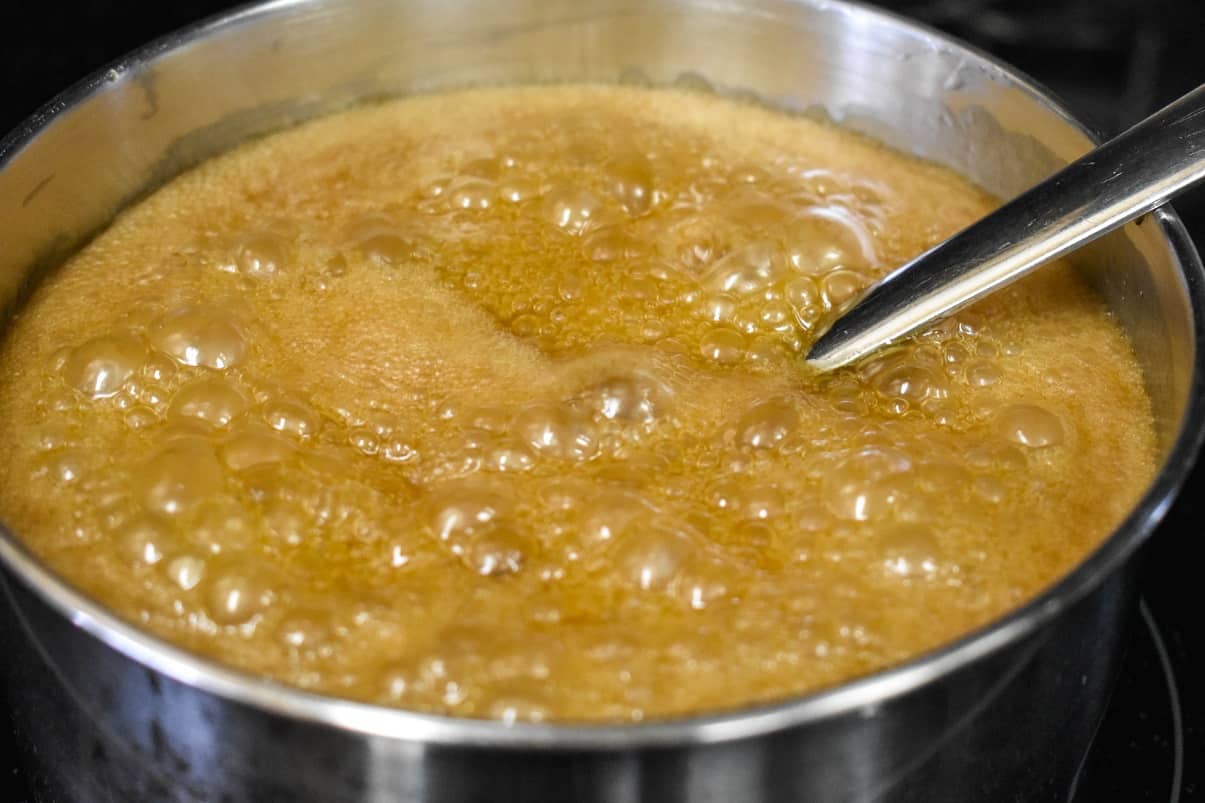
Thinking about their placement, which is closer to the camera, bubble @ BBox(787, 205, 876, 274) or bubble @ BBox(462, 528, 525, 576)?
bubble @ BBox(462, 528, 525, 576)

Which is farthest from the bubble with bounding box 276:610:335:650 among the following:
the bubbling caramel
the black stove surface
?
the black stove surface

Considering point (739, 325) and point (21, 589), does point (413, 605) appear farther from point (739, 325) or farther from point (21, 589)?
point (739, 325)

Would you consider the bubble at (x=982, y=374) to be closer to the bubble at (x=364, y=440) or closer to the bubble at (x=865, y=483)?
the bubble at (x=865, y=483)

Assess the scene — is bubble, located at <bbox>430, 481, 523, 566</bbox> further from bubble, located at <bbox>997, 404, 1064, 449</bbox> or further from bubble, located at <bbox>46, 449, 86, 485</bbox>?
bubble, located at <bbox>997, 404, 1064, 449</bbox>

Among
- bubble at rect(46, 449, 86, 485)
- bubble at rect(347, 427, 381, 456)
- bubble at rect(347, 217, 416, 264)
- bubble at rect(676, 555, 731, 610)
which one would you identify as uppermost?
bubble at rect(46, 449, 86, 485)

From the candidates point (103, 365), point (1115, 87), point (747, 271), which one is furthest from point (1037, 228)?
point (1115, 87)

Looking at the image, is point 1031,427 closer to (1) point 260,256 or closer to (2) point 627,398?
(2) point 627,398

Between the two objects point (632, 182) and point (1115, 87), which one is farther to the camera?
point (1115, 87)

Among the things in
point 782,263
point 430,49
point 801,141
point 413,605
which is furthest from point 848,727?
point 430,49
